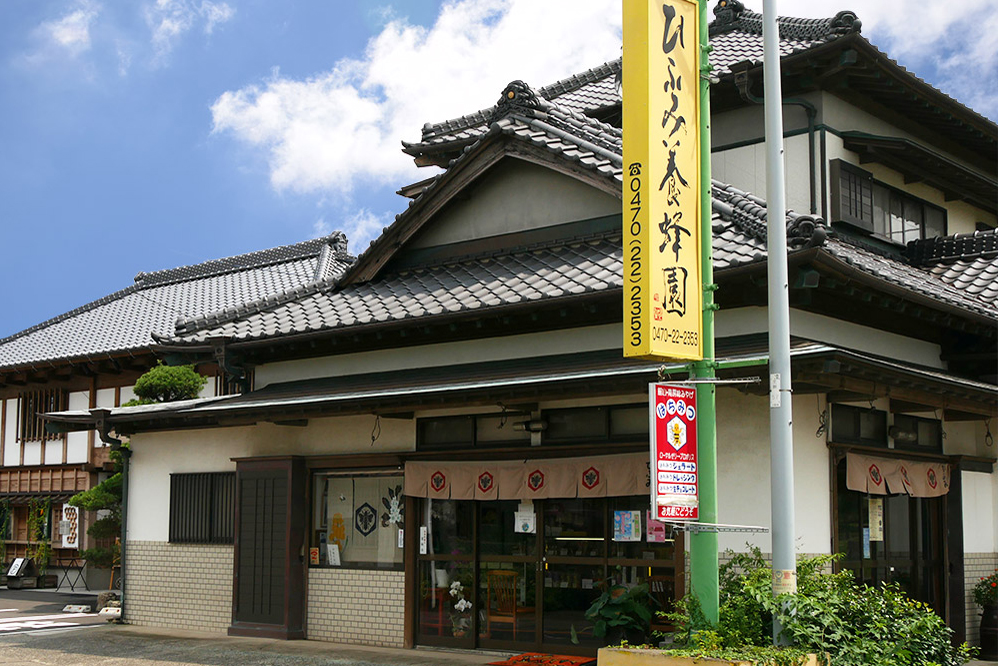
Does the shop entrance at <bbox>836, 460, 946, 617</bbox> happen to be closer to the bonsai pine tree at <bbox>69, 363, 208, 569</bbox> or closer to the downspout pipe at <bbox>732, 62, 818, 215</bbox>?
the downspout pipe at <bbox>732, 62, 818, 215</bbox>

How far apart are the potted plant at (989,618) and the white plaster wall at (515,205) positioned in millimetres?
7097

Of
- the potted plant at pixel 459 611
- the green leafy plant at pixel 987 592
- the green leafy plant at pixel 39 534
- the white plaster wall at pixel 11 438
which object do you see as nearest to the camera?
the potted plant at pixel 459 611

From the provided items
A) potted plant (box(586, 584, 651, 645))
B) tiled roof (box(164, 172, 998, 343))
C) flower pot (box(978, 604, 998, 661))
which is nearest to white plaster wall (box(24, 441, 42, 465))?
tiled roof (box(164, 172, 998, 343))

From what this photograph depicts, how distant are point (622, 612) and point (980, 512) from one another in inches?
247

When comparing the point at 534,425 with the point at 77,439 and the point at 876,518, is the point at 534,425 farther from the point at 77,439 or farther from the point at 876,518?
the point at 77,439

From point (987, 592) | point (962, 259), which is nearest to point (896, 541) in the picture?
point (987, 592)

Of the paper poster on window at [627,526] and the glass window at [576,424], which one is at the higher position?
the glass window at [576,424]

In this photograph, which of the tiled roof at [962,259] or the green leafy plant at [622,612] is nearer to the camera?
the green leafy plant at [622,612]

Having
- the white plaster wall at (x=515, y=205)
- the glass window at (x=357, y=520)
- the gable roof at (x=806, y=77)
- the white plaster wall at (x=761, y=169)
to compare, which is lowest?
the glass window at (x=357, y=520)

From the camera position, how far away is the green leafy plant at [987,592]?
559 inches

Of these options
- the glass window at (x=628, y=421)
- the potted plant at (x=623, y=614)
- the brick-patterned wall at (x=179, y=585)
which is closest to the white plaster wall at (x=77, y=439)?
the brick-patterned wall at (x=179, y=585)

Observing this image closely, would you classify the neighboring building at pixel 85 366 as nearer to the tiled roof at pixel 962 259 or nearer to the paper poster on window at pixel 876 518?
the tiled roof at pixel 962 259

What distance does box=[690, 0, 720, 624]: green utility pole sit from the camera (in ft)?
29.2

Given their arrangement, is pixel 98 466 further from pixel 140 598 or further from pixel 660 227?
pixel 660 227
